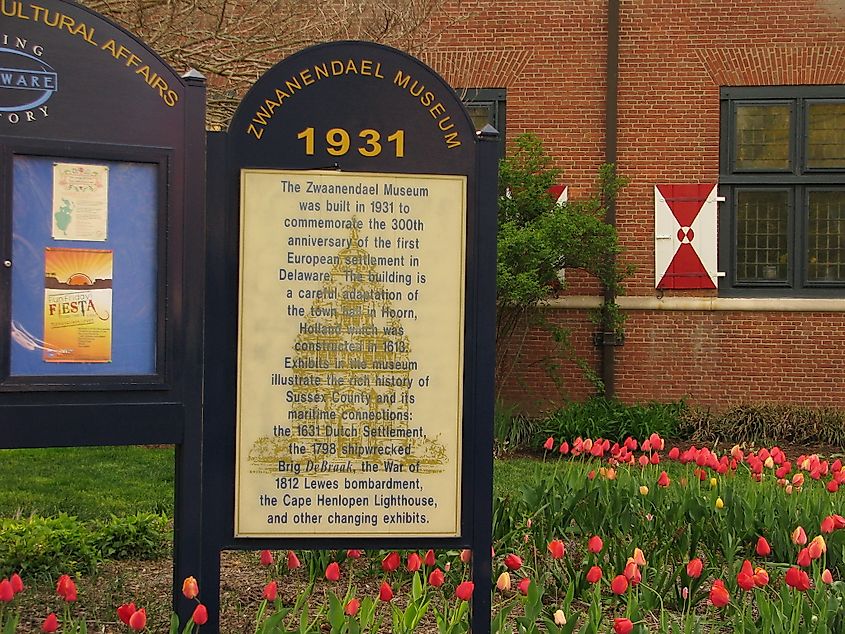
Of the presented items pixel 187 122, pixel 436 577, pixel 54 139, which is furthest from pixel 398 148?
pixel 436 577

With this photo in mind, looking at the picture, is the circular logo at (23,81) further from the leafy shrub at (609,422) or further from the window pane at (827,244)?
the window pane at (827,244)

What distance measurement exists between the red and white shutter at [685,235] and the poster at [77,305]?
10.5 meters

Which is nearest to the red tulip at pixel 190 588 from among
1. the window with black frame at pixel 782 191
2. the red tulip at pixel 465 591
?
the red tulip at pixel 465 591

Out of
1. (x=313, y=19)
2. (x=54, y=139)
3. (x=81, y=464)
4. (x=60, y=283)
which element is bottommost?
(x=81, y=464)

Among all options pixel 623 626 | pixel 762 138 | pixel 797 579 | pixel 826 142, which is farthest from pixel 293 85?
pixel 826 142

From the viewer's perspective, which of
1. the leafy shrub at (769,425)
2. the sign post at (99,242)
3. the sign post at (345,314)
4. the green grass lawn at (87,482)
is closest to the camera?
the sign post at (99,242)

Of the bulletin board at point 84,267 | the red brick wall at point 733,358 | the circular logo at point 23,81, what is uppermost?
the circular logo at point 23,81

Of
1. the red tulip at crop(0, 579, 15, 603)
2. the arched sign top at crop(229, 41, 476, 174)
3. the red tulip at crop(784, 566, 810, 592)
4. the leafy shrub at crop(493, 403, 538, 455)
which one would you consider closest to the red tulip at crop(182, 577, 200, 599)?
the red tulip at crop(0, 579, 15, 603)

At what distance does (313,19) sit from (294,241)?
17.9 feet

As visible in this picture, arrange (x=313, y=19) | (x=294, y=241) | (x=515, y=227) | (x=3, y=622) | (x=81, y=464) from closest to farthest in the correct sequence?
(x=294, y=241) < (x=3, y=622) < (x=313, y=19) < (x=81, y=464) < (x=515, y=227)

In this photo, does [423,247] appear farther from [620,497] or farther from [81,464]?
[81,464]

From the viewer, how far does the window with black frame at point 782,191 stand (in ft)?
43.3

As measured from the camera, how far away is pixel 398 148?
3.85 meters

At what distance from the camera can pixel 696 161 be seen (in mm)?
13297
